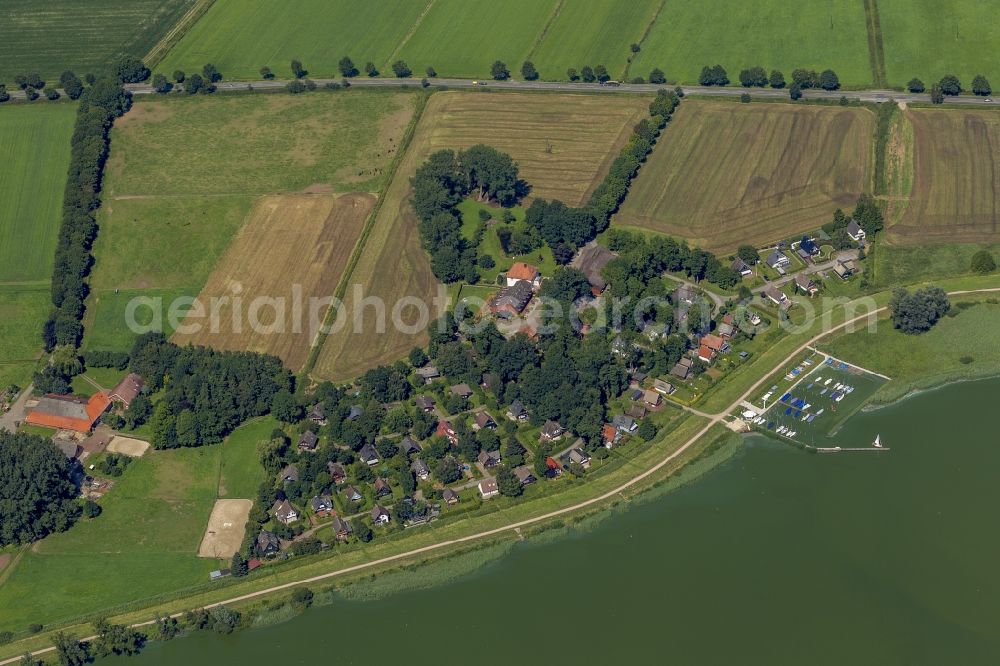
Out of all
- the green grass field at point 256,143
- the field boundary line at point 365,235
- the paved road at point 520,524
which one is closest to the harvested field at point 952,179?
the paved road at point 520,524

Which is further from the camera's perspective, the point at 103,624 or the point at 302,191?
the point at 302,191

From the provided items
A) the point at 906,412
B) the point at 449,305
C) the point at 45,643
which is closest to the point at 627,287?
the point at 449,305

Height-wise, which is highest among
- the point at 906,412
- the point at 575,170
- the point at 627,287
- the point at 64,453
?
the point at 575,170

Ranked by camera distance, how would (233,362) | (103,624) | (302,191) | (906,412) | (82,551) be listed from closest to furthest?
(103,624), (82,551), (906,412), (233,362), (302,191)

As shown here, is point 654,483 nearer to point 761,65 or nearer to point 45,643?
point 45,643

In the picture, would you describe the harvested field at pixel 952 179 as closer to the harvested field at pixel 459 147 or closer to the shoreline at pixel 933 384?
the shoreline at pixel 933 384

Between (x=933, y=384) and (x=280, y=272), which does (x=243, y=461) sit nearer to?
(x=280, y=272)
